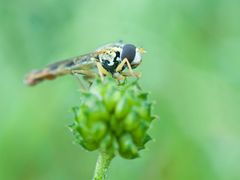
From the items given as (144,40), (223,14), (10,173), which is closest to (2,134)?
(10,173)

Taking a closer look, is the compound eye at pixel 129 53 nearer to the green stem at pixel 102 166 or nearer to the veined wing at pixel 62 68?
the veined wing at pixel 62 68

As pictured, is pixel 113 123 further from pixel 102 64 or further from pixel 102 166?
pixel 102 64

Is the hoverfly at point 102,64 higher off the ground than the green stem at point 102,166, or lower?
higher

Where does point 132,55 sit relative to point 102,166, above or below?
above

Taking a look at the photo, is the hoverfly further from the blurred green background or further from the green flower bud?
the blurred green background

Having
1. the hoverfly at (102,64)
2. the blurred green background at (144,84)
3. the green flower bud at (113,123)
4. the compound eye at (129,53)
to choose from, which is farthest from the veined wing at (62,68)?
the green flower bud at (113,123)

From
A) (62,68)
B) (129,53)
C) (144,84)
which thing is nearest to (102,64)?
(129,53)

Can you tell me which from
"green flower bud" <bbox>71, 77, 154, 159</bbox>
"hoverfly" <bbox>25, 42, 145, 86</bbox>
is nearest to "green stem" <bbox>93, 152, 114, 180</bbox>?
"green flower bud" <bbox>71, 77, 154, 159</bbox>
